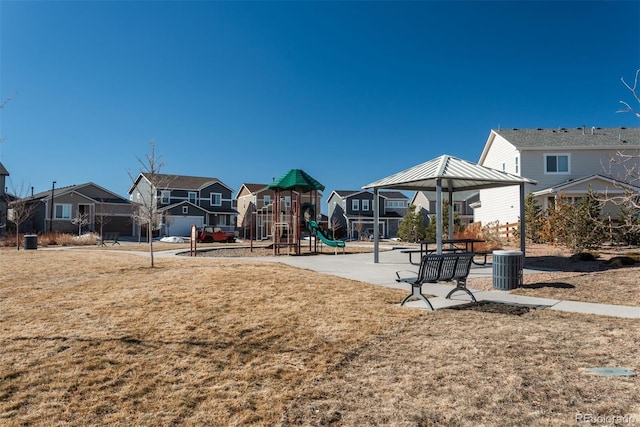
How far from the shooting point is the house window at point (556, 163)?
3125 cm

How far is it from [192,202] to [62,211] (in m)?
15.3

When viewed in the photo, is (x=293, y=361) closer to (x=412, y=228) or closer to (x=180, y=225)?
(x=412, y=228)

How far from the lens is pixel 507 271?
10.4 meters

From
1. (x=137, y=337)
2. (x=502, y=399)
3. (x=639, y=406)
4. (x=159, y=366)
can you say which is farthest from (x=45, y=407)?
(x=639, y=406)

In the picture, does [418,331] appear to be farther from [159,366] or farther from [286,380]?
[159,366]

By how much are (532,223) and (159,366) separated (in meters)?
24.4

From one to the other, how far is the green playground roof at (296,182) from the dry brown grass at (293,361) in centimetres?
1492

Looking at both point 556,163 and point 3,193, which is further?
point 3,193

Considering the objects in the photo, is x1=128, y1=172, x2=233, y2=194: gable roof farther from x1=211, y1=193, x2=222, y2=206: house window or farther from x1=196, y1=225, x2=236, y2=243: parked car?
x1=196, y1=225, x2=236, y2=243: parked car

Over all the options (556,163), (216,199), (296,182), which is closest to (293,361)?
(296,182)

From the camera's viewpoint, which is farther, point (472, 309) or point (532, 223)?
point (532, 223)

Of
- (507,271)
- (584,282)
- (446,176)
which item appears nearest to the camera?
(507,271)

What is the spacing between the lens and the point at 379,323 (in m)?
7.09

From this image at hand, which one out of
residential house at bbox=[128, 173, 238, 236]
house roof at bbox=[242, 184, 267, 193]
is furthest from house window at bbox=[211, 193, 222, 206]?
house roof at bbox=[242, 184, 267, 193]
